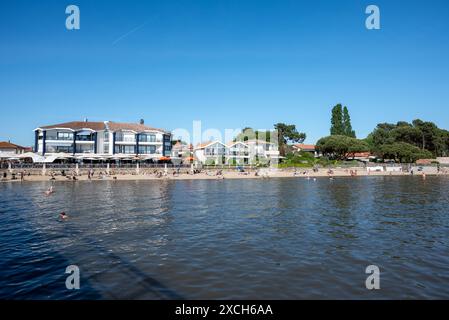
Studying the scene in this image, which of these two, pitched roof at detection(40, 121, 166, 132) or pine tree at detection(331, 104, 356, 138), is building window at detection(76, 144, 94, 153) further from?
pine tree at detection(331, 104, 356, 138)

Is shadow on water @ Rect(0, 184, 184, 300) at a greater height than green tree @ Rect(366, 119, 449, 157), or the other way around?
green tree @ Rect(366, 119, 449, 157)

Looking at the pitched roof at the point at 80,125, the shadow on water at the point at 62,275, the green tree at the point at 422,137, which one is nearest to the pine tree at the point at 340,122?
the green tree at the point at 422,137

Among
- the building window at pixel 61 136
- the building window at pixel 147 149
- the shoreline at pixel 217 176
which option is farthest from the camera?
the building window at pixel 147 149

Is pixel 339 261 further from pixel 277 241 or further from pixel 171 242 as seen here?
pixel 171 242

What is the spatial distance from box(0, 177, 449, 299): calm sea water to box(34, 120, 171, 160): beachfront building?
1475 inches

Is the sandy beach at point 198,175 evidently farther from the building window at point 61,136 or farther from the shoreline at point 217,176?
the building window at point 61,136

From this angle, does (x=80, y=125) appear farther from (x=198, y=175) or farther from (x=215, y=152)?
(x=215, y=152)

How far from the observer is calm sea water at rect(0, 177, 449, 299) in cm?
996

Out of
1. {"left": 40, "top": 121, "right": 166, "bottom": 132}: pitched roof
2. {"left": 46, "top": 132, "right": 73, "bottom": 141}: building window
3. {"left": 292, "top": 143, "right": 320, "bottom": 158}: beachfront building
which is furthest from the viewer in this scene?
{"left": 292, "top": 143, "right": 320, "bottom": 158}: beachfront building

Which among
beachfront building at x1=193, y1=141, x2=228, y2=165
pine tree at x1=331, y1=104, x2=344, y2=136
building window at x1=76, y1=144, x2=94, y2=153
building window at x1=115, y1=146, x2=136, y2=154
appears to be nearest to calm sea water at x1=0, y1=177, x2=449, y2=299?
building window at x1=76, y1=144, x2=94, y2=153

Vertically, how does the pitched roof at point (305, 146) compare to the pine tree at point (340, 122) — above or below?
below

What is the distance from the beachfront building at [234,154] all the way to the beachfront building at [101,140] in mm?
9813

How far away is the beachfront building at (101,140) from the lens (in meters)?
60.9
